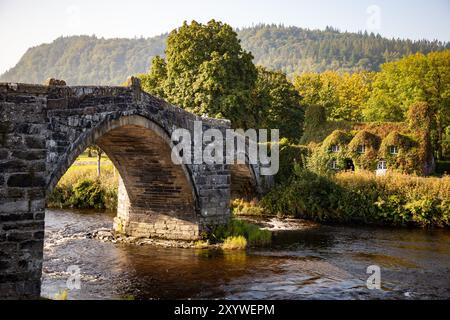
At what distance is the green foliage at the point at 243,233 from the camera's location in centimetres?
1991

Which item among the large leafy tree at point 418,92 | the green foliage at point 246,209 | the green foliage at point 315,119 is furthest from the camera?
the large leafy tree at point 418,92

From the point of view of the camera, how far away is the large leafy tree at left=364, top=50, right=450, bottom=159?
45.4 meters

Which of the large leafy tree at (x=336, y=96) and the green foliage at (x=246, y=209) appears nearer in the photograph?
the green foliage at (x=246, y=209)

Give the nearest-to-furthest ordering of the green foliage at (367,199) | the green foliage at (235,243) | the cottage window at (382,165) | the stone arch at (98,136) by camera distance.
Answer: the stone arch at (98,136) < the green foliage at (235,243) < the green foliage at (367,199) < the cottage window at (382,165)

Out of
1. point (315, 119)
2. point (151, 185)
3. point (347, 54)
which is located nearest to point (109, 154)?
point (151, 185)

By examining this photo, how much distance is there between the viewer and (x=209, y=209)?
20.0 metres

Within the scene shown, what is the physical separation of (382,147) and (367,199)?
9068mm

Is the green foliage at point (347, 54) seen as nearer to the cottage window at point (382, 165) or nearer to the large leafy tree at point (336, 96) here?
the large leafy tree at point (336, 96)

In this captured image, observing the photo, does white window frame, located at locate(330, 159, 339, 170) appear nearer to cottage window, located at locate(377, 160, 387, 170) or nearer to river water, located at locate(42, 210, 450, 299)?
cottage window, located at locate(377, 160, 387, 170)

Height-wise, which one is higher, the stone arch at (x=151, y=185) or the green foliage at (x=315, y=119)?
the green foliage at (x=315, y=119)

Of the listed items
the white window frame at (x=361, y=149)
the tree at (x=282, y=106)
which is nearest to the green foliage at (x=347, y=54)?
the tree at (x=282, y=106)

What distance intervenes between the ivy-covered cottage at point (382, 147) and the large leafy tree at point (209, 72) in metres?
6.02
